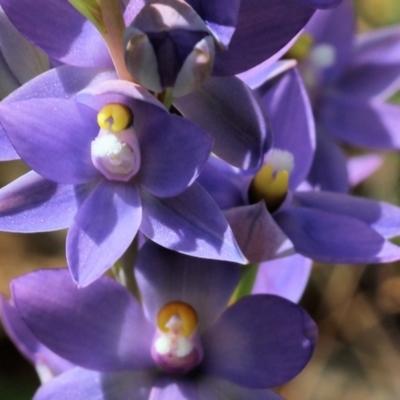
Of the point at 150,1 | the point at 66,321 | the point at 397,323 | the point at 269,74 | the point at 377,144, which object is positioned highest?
the point at 150,1

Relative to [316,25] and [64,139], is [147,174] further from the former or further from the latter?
[316,25]

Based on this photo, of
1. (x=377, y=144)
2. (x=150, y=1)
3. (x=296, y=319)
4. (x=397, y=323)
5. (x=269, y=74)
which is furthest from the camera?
(x=397, y=323)

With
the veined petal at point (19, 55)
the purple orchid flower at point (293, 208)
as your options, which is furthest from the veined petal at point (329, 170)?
the veined petal at point (19, 55)

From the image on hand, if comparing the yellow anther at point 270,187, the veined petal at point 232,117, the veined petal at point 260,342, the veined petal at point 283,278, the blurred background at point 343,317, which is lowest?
the blurred background at point 343,317

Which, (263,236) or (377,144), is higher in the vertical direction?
(263,236)

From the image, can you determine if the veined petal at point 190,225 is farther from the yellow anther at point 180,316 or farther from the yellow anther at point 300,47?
the yellow anther at point 300,47

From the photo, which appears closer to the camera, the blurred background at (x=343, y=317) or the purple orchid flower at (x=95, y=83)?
the purple orchid flower at (x=95, y=83)

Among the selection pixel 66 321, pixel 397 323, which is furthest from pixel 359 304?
pixel 66 321
